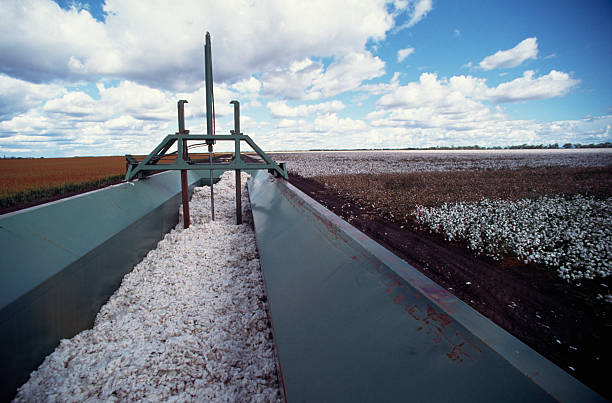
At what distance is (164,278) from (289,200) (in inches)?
78.8

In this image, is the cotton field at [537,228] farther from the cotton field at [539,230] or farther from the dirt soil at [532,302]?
the dirt soil at [532,302]

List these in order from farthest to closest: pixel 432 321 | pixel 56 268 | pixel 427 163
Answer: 1. pixel 427 163
2. pixel 56 268
3. pixel 432 321

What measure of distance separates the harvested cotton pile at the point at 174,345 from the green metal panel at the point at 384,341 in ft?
1.65

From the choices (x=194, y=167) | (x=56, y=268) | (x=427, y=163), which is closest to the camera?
(x=56, y=268)

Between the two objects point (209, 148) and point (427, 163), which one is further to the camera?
point (427, 163)

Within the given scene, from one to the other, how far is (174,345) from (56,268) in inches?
51.6

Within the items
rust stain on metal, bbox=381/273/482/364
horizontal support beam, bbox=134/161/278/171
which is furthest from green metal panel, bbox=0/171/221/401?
rust stain on metal, bbox=381/273/482/364

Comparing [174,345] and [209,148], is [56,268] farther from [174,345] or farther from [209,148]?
[209,148]

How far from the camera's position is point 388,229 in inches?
219

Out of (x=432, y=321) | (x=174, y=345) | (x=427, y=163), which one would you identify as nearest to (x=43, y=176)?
(x=174, y=345)

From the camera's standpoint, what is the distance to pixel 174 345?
2371mm

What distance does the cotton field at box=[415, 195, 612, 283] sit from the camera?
400cm

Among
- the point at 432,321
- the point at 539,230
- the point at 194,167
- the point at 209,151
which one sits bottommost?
the point at 539,230

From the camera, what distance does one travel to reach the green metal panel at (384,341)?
0.93 meters
